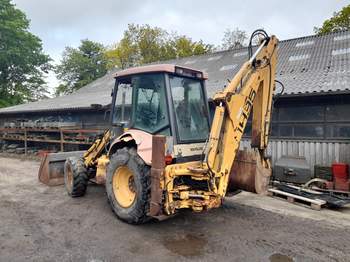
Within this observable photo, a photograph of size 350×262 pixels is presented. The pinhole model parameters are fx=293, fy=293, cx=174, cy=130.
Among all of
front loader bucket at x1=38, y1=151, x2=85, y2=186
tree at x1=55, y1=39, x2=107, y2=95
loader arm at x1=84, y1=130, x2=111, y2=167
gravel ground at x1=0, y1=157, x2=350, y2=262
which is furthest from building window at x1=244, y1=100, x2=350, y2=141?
tree at x1=55, y1=39, x2=107, y2=95

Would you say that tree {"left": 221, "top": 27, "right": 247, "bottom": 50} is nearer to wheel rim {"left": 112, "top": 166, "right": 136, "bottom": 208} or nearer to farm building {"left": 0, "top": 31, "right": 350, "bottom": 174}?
farm building {"left": 0, "top": 31, "right": 350, "bottom": 174}

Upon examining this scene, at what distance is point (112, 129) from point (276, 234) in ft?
11.1

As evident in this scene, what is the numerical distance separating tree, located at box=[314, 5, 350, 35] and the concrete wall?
2015 cm

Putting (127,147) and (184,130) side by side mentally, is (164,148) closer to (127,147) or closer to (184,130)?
(184,130)

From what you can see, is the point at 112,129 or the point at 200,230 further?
the point at 112,129

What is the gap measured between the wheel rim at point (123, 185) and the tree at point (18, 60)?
26.1 m

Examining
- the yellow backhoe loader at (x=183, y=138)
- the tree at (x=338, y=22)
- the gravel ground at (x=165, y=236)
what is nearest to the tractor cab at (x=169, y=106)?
the yellow backhoe loader at (x=183, y=138)

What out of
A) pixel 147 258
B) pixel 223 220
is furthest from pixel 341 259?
pixel 147 258

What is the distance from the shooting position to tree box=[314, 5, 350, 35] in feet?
79.8

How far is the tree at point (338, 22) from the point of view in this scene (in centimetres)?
2431

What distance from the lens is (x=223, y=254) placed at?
12.4ft

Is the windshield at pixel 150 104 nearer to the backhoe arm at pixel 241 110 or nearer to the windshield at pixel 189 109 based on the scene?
the windshield at pixel 189 109

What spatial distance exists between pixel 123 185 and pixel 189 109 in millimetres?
1698

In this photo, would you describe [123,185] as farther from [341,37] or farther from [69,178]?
[341,37]
